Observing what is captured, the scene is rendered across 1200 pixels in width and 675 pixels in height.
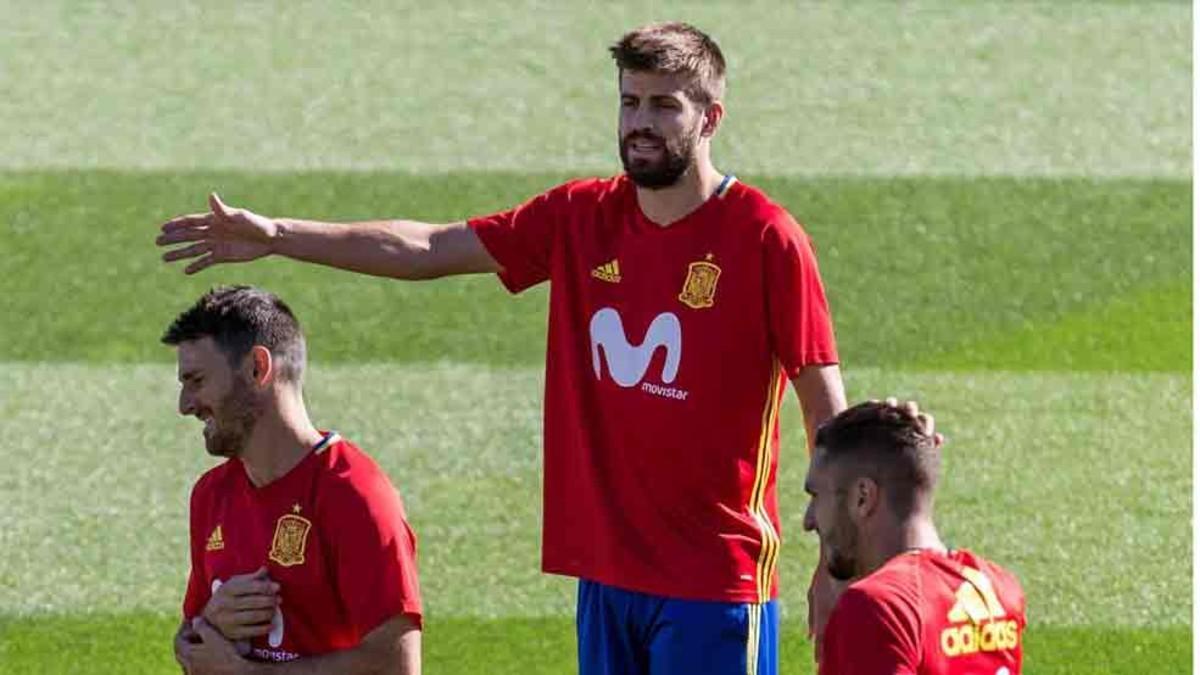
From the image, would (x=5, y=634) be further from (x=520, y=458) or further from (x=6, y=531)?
(x=520, y=458)

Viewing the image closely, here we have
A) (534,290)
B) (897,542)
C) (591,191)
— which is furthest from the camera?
(534,290)

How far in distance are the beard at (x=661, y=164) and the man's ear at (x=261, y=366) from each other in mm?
938

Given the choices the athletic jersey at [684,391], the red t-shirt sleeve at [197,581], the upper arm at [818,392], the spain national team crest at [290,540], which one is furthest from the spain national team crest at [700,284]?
the red t-shirt sleeve at [197,581]

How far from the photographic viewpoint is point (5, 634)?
7.79m

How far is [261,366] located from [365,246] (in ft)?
1.82

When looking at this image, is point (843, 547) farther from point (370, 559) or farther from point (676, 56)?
point (676, 56)

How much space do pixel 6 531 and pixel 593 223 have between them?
377cm

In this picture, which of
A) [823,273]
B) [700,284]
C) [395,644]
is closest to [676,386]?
[700,284]

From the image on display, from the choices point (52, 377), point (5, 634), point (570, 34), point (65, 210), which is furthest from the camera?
point (570, 34)

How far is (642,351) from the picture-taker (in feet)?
18.0

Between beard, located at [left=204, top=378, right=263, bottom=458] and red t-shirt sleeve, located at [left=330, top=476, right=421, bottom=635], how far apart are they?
1.04 ft

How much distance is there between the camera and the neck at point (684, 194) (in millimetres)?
5465

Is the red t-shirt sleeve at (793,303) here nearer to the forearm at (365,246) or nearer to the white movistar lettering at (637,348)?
the white movistar lettering at (637,348)

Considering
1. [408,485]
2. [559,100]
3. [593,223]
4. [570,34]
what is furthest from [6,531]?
[570,34]
